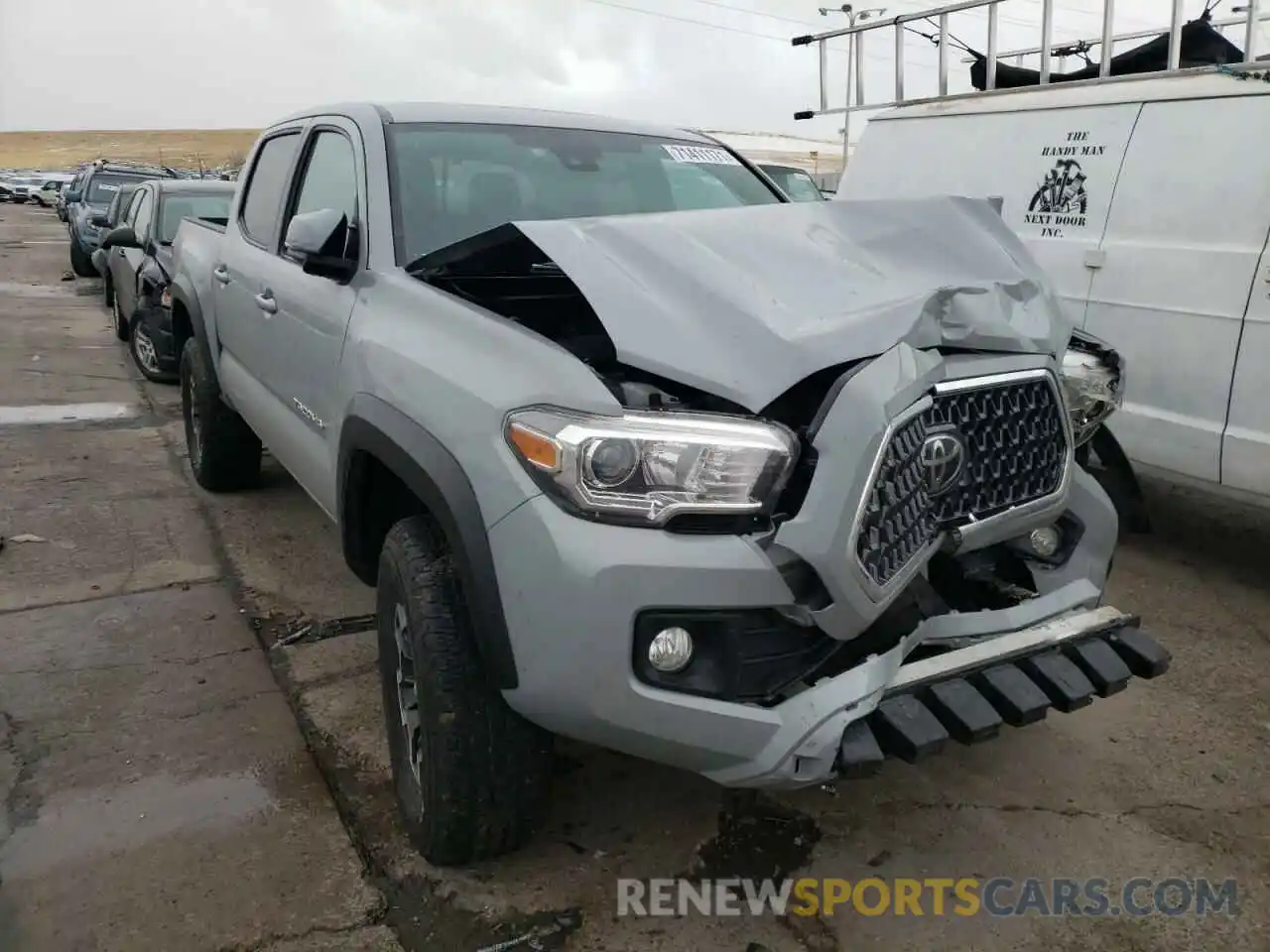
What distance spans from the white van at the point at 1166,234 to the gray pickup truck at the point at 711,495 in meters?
1.57

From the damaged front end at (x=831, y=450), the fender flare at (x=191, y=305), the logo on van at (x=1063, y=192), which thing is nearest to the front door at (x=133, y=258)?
the fender flare at (x=191, y=305)

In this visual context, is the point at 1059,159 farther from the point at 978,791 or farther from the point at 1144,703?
the point at 978,791

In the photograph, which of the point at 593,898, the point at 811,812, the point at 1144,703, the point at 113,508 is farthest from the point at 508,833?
the point at 113,508

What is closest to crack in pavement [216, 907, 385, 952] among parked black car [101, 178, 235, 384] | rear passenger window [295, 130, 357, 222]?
rear passenger window [295, 130, 357, 222]

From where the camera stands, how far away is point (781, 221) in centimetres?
257

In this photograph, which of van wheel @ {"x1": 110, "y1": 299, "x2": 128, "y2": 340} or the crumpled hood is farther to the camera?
van wheel @ {"x1": 110, "y1": 299, "x2": 128, "y2": 340}

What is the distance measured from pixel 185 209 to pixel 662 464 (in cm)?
834

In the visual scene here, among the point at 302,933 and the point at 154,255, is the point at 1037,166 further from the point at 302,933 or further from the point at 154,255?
the point at 154,255

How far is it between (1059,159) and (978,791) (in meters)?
3.32

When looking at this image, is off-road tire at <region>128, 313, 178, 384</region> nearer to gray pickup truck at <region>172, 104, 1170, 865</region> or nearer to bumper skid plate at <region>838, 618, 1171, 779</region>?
gray pickup truck at <region>172, 104, 1170, 865</region>

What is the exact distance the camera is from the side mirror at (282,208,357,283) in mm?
2924

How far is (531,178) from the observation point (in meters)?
3.38

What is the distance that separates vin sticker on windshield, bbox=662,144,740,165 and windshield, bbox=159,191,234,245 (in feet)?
19.5

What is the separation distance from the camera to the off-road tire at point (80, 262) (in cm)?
1756
